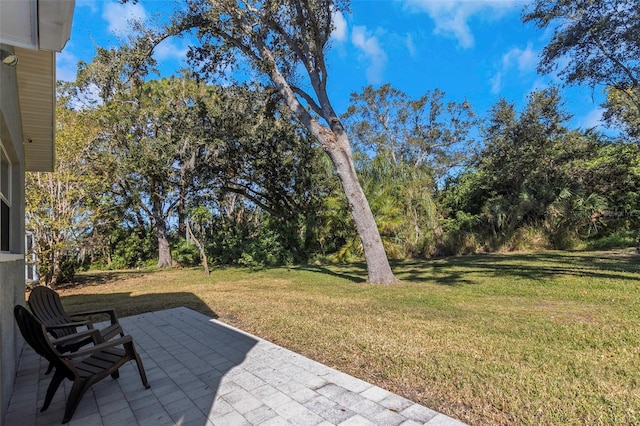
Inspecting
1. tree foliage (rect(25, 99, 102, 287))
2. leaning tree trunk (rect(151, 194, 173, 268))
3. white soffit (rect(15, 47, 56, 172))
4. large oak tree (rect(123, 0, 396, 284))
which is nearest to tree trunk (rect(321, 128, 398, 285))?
large oak tree (rect(123, 0, 396, 284))

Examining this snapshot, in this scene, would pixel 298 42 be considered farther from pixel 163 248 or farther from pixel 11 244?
pixel 163 248

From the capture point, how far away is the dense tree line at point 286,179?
10492 mm

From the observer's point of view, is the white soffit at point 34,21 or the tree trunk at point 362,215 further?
the tree trunk at point 362,215

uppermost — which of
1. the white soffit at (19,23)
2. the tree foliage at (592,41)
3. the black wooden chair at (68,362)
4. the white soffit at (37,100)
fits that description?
the tree foliage at (592,41)

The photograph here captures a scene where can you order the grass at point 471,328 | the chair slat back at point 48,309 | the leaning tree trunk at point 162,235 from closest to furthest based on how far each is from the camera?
1. the grass at point 471,328
2. the chair slat back at point 48,309
3. the leaning tree trunk at point 162,235

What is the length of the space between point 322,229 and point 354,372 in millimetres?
11231

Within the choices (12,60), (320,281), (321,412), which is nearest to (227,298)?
(320,281)

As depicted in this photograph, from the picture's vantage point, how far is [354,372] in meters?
3.30

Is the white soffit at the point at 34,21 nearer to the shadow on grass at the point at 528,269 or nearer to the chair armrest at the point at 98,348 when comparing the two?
the chair armrest at the point at 98,348

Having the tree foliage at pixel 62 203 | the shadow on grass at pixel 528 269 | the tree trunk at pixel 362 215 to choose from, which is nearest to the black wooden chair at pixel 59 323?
the tree trunk at pixel 362 215

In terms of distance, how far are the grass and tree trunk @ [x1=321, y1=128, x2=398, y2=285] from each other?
54cm

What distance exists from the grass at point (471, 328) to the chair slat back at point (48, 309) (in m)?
2.35

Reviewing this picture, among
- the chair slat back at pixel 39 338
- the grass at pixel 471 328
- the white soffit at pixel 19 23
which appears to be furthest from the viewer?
the grass at pixel 471 328

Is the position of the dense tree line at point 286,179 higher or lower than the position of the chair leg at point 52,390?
higher
